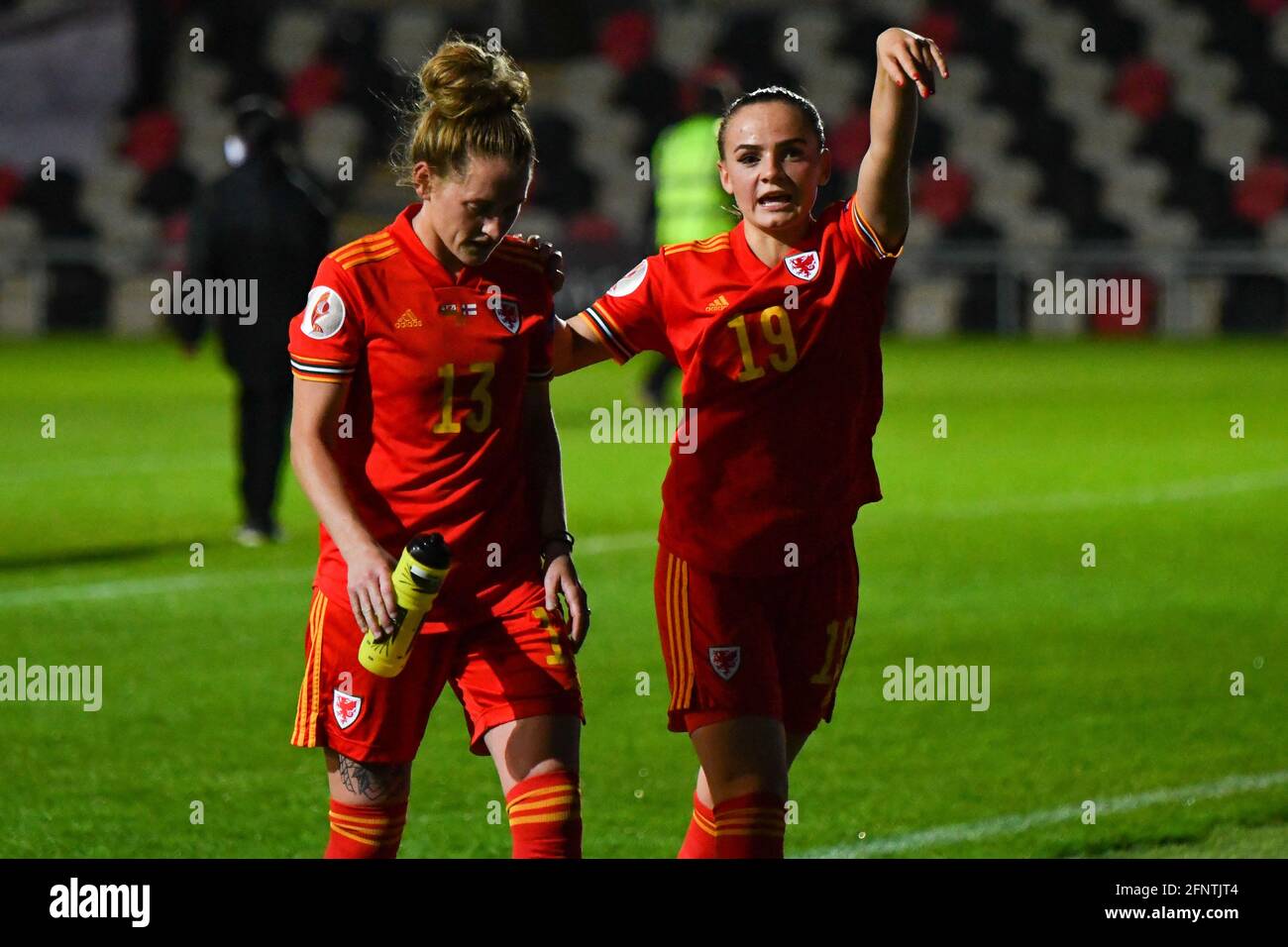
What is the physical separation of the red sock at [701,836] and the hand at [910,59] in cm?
154

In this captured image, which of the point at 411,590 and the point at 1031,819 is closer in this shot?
the point at 411,590

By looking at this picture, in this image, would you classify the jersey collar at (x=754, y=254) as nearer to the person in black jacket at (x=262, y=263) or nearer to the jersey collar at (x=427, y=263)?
the jersey collar at (x=427, y=263)

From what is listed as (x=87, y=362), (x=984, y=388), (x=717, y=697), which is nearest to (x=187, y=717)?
(x=717, y=697)

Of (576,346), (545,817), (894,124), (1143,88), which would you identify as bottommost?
(545,817)

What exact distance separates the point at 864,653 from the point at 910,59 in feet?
14.8

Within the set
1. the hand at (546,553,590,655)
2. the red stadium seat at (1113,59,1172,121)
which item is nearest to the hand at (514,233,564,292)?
the hand at (546,553,590,655)

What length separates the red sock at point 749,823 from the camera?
446 cm

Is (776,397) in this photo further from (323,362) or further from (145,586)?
→ (145,586)

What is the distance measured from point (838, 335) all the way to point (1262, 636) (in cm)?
469

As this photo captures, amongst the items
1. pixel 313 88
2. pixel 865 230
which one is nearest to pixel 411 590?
pixel 865 230

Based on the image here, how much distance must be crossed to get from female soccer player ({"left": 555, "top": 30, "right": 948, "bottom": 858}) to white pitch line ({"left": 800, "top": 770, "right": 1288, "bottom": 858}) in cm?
116

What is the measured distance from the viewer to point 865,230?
15.0ft

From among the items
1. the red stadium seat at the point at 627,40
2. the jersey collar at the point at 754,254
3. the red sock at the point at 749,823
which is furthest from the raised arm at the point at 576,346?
the red stadium seat at the point at 627,40

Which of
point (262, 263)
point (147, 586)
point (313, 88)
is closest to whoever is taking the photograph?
point (147, 586)
